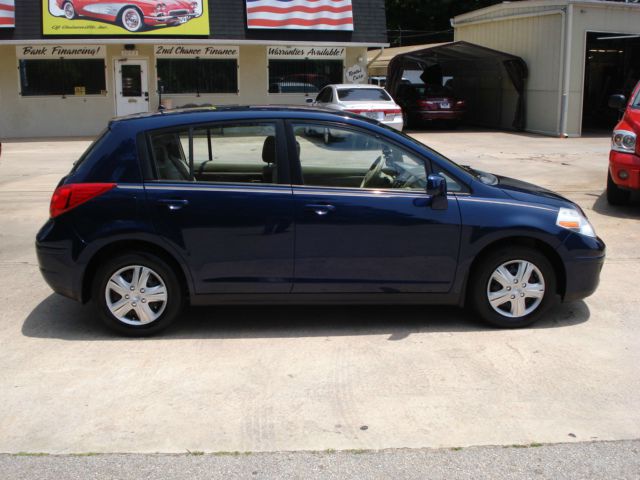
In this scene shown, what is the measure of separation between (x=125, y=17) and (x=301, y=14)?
16.3 ft

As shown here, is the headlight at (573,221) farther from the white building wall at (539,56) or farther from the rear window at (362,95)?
the white building wall at (539,56)

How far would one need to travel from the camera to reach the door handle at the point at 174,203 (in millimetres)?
5027

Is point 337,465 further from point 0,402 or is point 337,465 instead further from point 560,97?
point 560,97

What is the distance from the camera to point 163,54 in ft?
70.1

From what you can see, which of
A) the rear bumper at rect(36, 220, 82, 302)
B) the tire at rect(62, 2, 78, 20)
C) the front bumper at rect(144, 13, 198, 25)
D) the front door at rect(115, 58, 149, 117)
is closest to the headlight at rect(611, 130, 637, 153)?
the rear bumper at rect(36, 220, 82, 302)

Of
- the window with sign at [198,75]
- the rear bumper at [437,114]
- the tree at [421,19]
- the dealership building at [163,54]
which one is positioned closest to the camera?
the dealership building at [163,54]

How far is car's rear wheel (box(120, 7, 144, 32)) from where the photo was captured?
19.7 m

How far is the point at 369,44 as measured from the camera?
847 inches

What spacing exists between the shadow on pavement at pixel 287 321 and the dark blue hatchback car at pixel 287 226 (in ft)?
0.82

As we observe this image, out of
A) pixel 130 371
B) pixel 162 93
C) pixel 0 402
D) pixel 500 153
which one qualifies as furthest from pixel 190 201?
pixel 162 93

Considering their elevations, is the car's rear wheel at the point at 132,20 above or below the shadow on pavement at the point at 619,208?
above

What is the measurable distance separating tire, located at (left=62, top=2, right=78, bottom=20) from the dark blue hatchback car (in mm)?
16015

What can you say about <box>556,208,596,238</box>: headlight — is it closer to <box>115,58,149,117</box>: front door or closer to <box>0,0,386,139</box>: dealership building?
<box>0,0,386,139</box>: dealership building

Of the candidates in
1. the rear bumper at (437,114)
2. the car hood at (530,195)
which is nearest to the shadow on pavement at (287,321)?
the car hood at (530,195)
